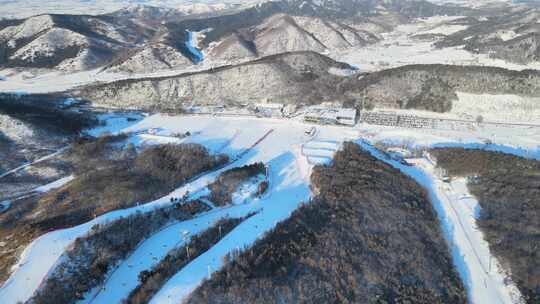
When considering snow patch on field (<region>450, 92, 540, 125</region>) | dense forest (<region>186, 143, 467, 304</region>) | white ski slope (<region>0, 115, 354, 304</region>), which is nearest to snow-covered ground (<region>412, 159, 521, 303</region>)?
dense forest (<region>186, 143, 467, 304</region>)

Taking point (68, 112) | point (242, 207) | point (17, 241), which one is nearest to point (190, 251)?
point (242, 207)

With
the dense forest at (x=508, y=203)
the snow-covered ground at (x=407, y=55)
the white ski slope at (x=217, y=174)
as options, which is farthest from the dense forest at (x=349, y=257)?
the snow-covered ground at (x=407, y=55)

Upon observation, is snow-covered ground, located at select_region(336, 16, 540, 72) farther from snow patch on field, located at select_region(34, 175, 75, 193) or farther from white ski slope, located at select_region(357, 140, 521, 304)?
snow patch on field, located at select_region(34, 175, 75, 193)

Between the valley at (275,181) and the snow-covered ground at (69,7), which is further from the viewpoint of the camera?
the snow-covered ground at (69,7)

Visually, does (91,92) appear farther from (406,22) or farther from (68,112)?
(406,22)

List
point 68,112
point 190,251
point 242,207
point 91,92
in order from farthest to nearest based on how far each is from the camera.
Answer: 1. point 91,92
2. point 68,112
3. point 242,207
4. point 190,251

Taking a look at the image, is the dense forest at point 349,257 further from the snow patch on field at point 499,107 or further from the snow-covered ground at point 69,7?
the snow-covered ground at point 69,7
